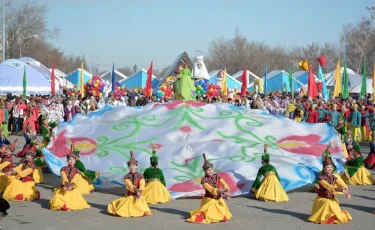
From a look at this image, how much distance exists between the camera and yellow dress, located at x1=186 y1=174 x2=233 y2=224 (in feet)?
30.9

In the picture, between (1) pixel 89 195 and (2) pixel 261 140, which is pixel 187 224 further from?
(2) pixel 261 140

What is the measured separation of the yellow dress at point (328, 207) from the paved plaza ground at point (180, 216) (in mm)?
145

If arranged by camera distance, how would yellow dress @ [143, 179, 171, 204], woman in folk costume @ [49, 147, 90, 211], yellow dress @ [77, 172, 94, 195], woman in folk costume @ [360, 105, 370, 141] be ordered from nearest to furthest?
woman in folk costume @ [49, 147, 90, 211] → yellow dress @ [143, 179, 171, 204] → yellow dress @ [77, 172, 94, 195] → woman in folk costume @ [360, 105, 370, 141]

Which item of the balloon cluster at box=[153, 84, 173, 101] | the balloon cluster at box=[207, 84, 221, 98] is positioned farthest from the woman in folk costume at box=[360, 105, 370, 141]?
the balloon cluster at box=[153, 84, 173, 101]

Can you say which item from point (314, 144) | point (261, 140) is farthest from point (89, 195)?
point (314, 144)

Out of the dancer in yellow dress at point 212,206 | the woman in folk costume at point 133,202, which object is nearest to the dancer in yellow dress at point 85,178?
the woman in folk costume at point 133,202

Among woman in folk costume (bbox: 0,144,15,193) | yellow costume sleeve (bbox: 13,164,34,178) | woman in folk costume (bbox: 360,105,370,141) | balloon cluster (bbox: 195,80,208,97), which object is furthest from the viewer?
balloon cluster (bbox: 195,80,208,97)

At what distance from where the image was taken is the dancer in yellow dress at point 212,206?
9.42 metres

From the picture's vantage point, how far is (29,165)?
1136 centimetres

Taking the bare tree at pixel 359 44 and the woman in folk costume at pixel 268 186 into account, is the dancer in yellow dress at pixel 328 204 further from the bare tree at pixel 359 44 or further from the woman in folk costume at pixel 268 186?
the bare tree at pixel 359 44

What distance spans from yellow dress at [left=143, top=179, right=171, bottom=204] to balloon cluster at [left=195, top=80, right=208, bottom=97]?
1502 cm

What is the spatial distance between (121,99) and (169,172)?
16.9m

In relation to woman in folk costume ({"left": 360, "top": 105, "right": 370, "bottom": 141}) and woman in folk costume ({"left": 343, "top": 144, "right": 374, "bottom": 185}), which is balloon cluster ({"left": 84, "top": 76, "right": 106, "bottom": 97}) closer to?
woman in folk costume ({"left": 360, "top": 105, "right": 370, "bottom": 141})

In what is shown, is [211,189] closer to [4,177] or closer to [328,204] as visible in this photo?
[328,204]
